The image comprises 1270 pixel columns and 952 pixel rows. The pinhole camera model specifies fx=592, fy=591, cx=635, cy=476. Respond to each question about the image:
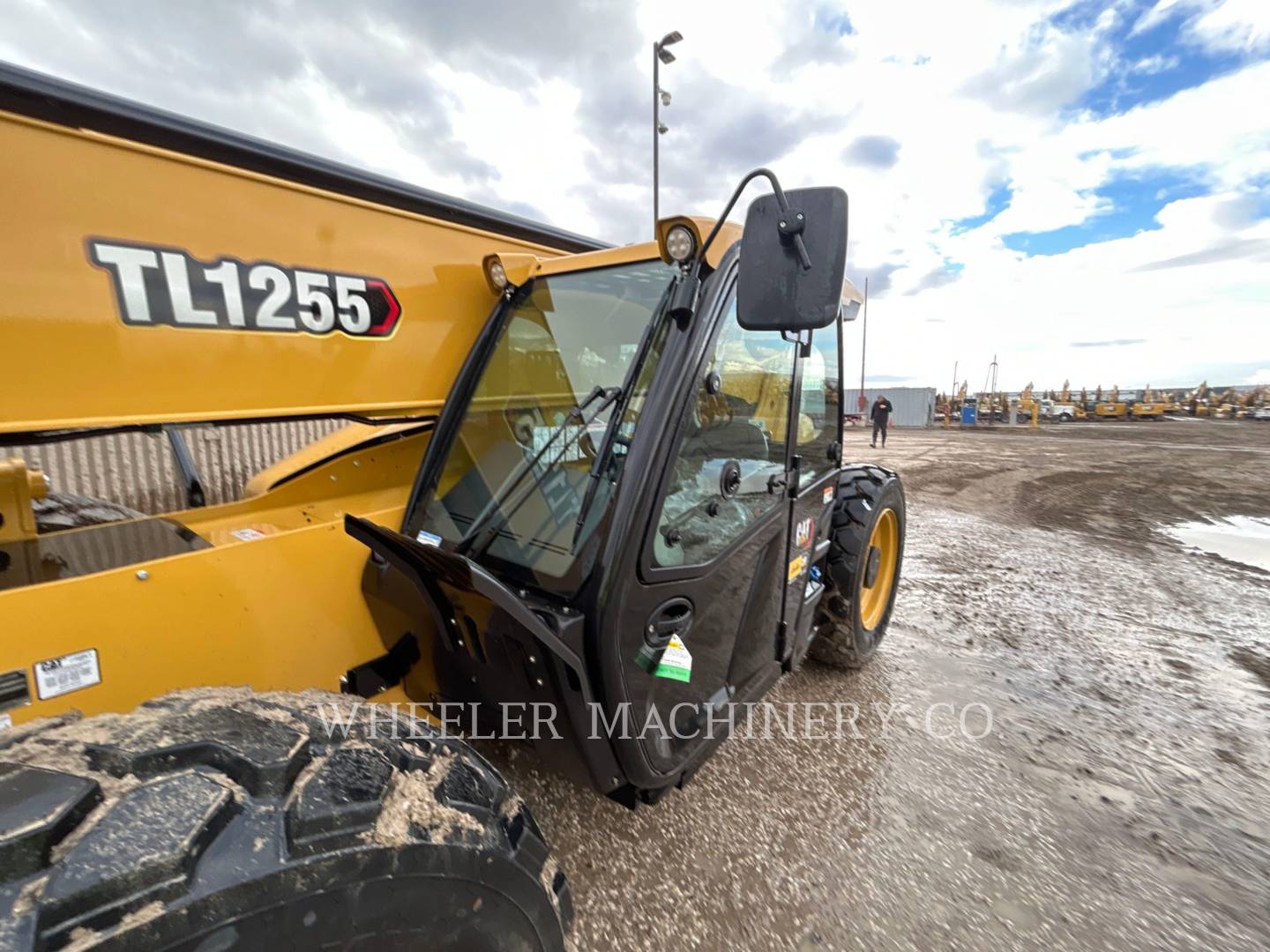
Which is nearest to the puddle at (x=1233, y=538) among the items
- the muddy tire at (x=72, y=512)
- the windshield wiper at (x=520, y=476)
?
the windshield wiper at (x=520, y=476)

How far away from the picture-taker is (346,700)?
4.50ft

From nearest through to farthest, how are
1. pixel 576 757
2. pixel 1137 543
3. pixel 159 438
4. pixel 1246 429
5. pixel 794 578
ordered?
pixel 576 757 < pixel 794 578 < pixel 159 438 < pixel 1137 543 < pixel 1246 429

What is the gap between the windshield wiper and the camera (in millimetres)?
1777

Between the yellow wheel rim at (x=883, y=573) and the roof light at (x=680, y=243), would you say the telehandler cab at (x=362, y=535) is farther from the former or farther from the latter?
the yellow wheel rim at (x=883, y=573)

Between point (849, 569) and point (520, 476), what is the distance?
1917 millimetres

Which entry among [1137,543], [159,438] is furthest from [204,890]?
[1137,543]

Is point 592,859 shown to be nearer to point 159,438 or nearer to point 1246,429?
point 159,438

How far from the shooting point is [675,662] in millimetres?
1759

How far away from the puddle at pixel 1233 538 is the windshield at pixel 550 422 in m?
6.72

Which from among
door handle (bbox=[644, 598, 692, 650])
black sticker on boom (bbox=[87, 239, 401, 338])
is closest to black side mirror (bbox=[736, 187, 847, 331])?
door handle (bbox=[644, 598, 692, 650])

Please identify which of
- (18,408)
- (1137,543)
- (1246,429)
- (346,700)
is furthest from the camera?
(1246,429)

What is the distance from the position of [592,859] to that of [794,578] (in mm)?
1248

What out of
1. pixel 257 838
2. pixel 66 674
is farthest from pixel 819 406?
pixel 66 674

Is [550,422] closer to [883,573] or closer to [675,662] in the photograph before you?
[675,662]
